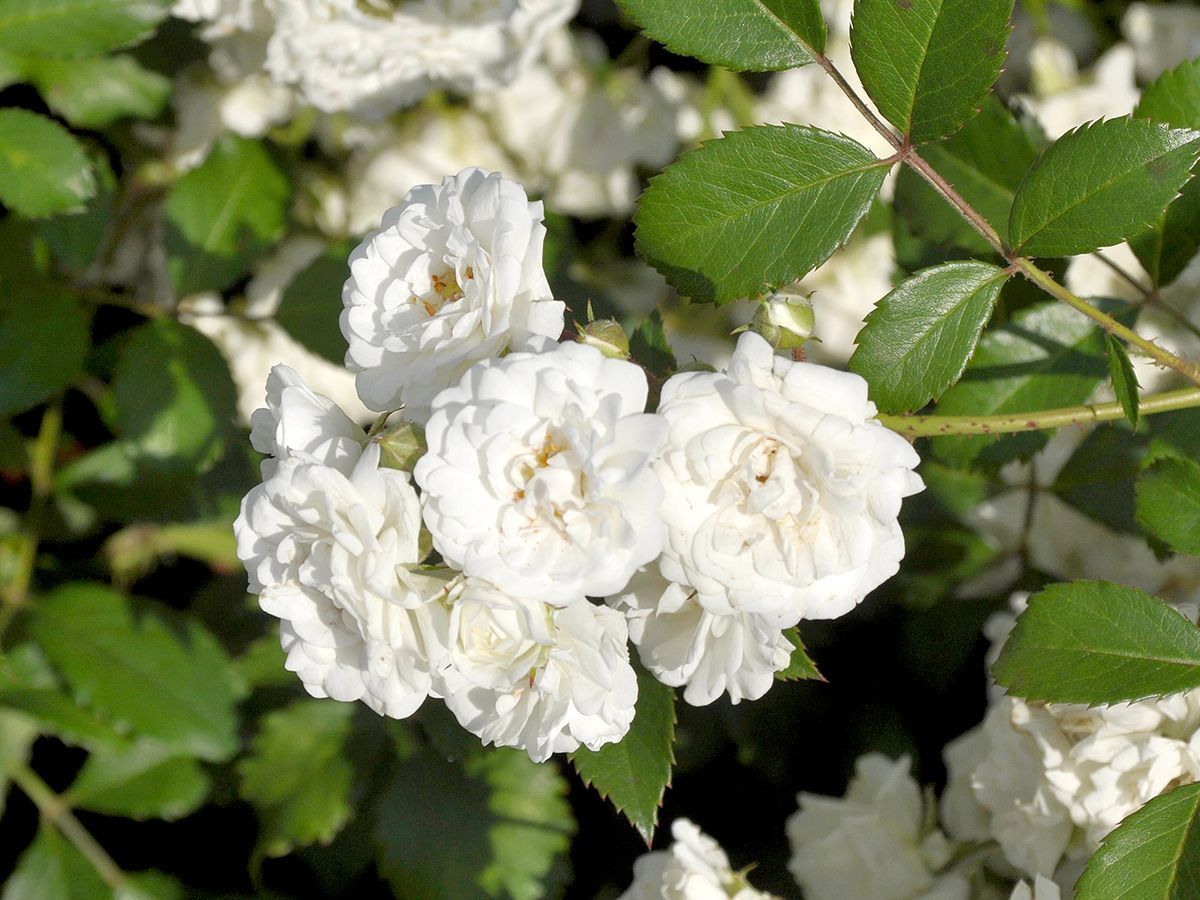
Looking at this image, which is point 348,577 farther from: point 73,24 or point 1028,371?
point 73,24

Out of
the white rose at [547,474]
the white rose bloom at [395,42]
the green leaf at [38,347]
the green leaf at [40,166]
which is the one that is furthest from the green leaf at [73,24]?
the white rose at [547,474]

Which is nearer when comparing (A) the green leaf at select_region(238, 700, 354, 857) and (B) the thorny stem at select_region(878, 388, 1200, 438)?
(B) the thorny stem at select_region(878, 388, 1200, 438)

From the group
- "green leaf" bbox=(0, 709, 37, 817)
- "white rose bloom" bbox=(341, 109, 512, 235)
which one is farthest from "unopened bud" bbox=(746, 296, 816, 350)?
"green leaf" bbox=(0, 709, 37, 817)

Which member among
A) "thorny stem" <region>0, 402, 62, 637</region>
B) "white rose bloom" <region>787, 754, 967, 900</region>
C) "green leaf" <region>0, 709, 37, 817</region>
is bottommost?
"green leaf" <region>0, 709, 37, 817</region>

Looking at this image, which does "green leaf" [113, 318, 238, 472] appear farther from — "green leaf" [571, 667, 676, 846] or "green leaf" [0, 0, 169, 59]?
"green leaf" [571, 667, 676, 846]

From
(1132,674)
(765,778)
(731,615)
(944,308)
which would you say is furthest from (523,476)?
(765,778)

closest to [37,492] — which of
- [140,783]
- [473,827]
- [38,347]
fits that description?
[38,347]

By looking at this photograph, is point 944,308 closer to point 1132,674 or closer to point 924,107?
point 924,107
